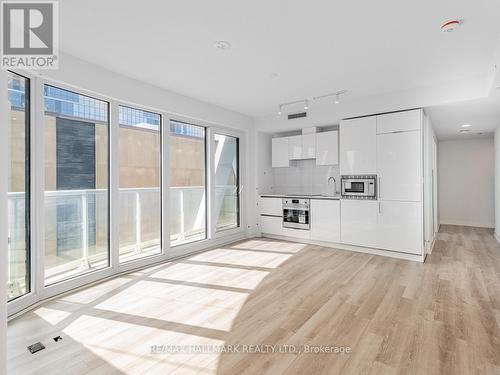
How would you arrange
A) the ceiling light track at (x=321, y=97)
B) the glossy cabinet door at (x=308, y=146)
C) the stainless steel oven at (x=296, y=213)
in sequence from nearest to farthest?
the ceiling light track at (x=321, y=97)
the stainless steel oven at (x=296, y=213)
the glossy cabinet door at (x=308, y=146)

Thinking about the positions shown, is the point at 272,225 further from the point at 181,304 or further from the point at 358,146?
the point at 181,304

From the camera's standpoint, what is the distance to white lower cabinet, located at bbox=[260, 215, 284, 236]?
5723 millimetres

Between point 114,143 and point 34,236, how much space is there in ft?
4.61

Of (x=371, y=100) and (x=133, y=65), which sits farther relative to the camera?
(x=371, y=100)

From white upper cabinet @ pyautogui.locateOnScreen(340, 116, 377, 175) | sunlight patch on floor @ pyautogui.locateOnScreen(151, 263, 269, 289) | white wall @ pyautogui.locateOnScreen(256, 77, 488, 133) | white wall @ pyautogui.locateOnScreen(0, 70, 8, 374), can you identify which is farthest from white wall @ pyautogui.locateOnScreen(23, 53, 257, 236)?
sunlight patch on floor @ pyautogui.locateOnScreen(151, 263, 269, 289)

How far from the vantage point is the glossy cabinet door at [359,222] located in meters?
4.49

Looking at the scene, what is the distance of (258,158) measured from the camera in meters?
6.00

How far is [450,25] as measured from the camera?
7.80ft

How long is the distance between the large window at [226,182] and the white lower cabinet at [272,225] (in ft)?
1.91

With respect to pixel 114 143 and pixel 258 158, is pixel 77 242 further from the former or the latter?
pixel 258 158

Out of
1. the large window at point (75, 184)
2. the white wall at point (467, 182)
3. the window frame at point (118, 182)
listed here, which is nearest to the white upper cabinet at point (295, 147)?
the window frame at point (118, 182)

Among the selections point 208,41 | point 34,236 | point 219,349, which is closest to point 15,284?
point 34,236

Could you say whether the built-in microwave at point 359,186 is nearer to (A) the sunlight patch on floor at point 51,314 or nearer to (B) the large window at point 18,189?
(A) the sunlight patch on floor at point 51,314

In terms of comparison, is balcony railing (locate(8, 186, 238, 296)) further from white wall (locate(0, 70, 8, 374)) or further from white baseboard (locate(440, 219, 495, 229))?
white baseboard (locate(440, 219, 495, 229))
